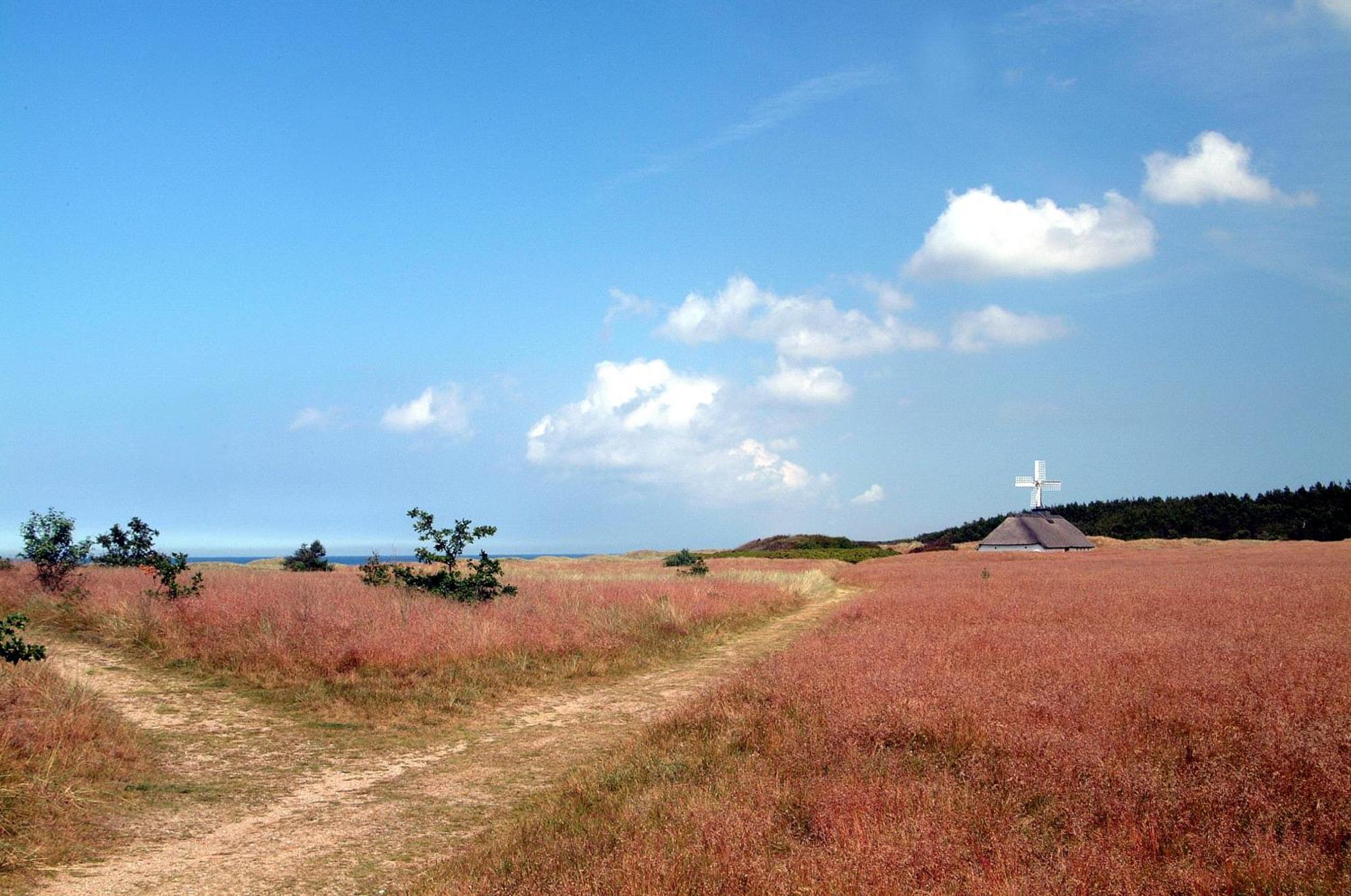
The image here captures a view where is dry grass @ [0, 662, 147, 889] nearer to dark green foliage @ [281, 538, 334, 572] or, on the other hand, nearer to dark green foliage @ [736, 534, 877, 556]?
dark green foliage @ [281, 538, 334, 572]

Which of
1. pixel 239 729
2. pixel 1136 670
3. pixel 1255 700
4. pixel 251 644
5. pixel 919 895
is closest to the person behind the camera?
pixel 919 895

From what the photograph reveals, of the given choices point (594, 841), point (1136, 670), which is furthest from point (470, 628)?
point (1136, 670)

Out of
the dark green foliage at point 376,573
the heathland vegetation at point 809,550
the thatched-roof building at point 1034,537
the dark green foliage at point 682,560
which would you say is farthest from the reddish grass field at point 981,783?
the thatched-roof building at point 1034,537

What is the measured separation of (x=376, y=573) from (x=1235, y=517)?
85.0m

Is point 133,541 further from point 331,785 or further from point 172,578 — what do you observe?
point 331,785

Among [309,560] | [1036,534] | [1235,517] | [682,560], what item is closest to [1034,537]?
→ [1036,534]

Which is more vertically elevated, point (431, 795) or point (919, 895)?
point (919, 895)

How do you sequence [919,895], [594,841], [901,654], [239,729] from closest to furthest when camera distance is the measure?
[919,895]
[594,841]
[239,729]
[901,654]

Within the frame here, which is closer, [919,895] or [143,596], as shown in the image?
[919,895]

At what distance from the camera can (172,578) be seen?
16.4 m

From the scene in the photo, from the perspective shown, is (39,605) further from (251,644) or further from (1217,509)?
(1217,509)

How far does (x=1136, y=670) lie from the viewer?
359 inches

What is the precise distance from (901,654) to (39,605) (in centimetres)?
1728

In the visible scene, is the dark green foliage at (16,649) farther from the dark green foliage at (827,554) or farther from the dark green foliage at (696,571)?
the dark green foliage at (827,554)
